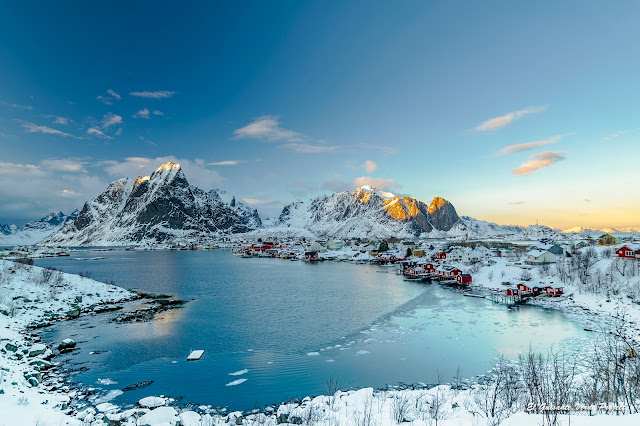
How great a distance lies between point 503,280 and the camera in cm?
5259

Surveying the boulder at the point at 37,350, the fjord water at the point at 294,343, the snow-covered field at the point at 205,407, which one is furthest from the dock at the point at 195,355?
the boulder at the point at 37,350

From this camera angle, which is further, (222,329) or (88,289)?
(88,289)

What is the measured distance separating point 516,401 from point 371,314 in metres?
22.4

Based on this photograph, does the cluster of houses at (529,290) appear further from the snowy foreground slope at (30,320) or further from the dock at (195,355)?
the snowy foreground slope at (30,320)

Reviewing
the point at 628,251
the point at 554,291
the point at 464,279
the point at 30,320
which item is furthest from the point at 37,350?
the point at 628,251

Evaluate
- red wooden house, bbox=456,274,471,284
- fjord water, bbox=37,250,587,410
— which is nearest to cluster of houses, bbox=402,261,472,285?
red wooden house, bbox=456,274,471,284

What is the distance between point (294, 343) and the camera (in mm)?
24750

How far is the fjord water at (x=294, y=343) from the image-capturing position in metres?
18.0

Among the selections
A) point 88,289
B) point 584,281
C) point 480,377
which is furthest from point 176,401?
point 584,281

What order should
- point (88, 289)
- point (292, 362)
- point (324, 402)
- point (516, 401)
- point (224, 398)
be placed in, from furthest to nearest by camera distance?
point (88, 289)
point (292, 362)
point (224, 398)
point (324, 402)
point (516, 401)

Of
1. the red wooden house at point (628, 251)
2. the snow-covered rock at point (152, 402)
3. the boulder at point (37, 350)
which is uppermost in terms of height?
the red wooden house at point (628, 251)

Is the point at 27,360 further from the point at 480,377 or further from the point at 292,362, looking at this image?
the point at 480,377

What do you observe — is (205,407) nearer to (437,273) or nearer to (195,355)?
(195,355)

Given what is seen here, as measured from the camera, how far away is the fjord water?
18.0 meters
